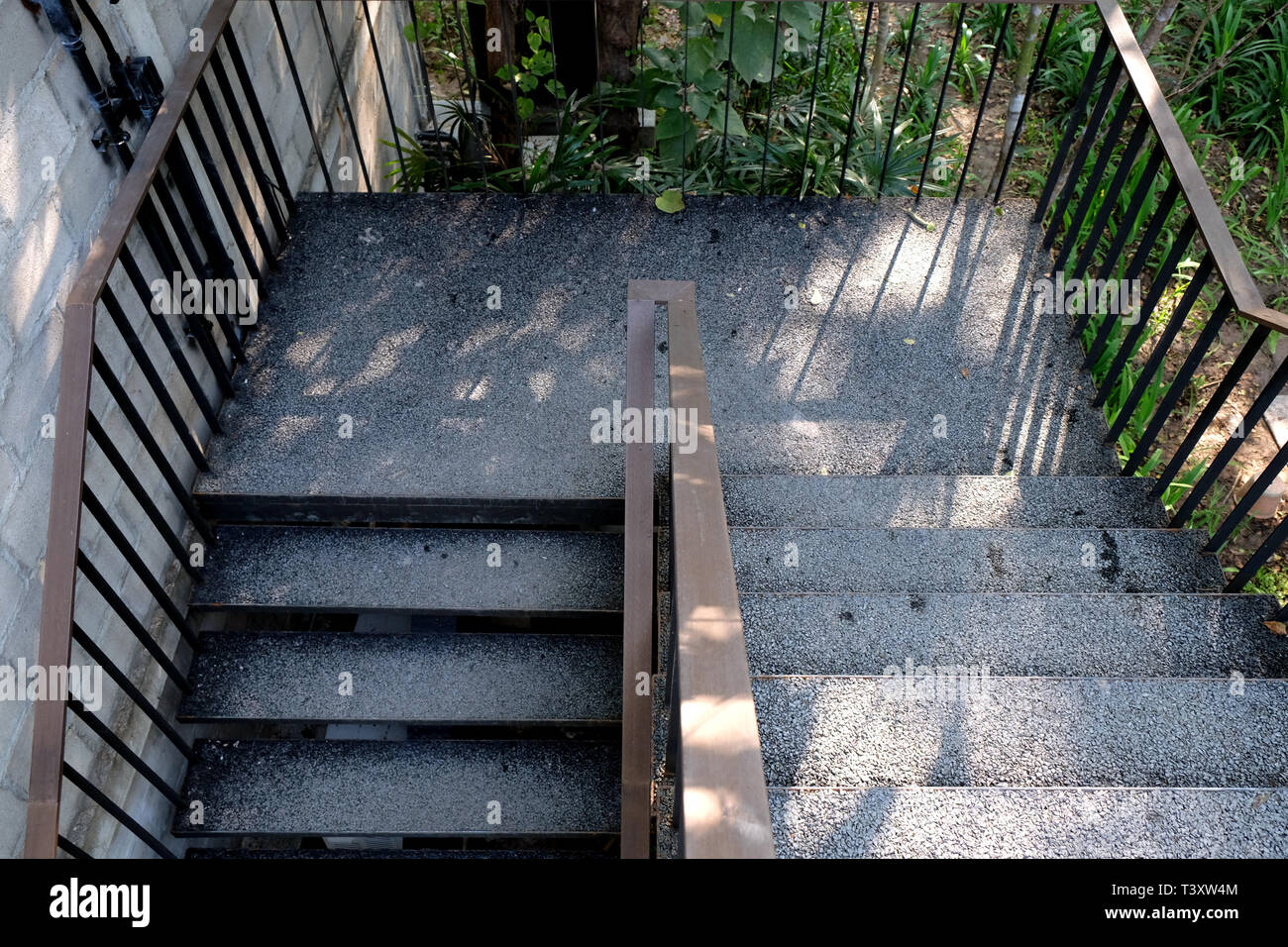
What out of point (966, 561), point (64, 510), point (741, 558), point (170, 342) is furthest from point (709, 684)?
point (170, 342)

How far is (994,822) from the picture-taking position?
6.25ft

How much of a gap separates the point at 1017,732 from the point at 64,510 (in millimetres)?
2222

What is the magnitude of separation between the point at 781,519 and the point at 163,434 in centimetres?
200

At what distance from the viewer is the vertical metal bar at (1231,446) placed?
7.78ft

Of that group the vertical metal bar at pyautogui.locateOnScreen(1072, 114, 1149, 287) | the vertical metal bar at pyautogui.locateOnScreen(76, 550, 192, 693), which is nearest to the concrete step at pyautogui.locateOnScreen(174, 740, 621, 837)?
the vertical metal bar at pyautogui.locateOnScreen(76, 550, 192, 693)

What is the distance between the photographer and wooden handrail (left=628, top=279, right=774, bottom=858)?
1.18 m

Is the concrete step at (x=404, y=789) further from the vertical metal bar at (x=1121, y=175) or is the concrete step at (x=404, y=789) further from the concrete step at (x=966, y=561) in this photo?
the vertical metal bar at (x=1121, y=175)

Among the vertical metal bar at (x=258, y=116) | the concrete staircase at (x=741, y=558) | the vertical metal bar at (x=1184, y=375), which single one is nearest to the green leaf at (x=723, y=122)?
the concrete staircase at (x=741, y=558)

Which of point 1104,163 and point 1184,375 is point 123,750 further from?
point 1104,163

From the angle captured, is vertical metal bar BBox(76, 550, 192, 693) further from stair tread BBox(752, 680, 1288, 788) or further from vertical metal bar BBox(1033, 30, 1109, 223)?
vertical metal bar BBox(1033, 30, 1109, 223)

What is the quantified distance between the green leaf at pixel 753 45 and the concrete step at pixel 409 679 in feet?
7.78

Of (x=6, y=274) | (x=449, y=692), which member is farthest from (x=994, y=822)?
(x=6, y=274)

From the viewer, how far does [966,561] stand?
2.77 meters

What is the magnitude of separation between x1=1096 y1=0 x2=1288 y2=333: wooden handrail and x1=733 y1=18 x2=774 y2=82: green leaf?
1204mm
